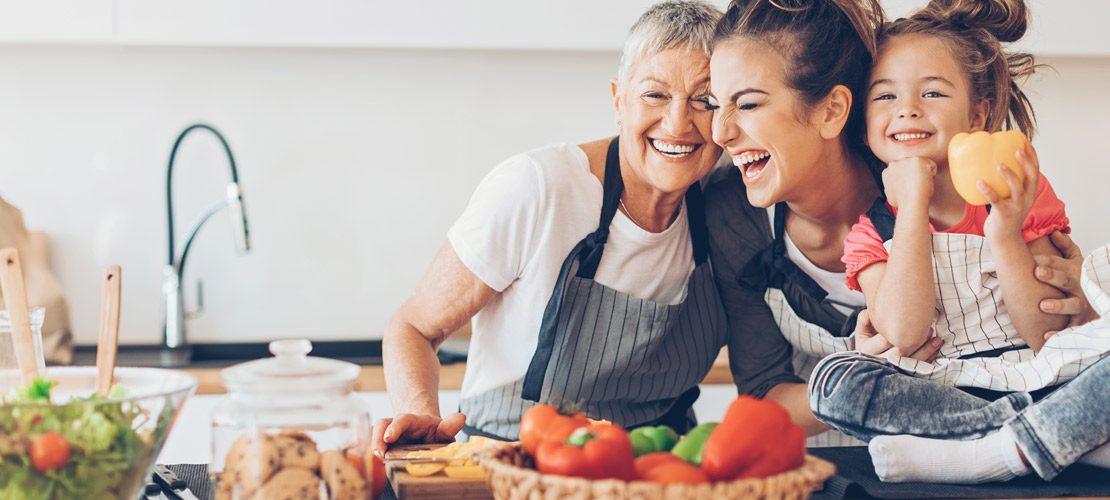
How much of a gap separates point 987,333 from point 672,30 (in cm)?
61

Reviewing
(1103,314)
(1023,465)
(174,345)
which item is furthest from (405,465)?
(174,345)

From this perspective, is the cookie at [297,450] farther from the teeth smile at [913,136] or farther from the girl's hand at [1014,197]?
the teeth smile at [913,136]

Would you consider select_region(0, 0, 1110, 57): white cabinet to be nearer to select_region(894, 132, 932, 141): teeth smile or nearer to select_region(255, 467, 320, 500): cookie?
select_region(894, 132, 932, 141): teeth smile

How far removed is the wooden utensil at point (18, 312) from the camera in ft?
3.27

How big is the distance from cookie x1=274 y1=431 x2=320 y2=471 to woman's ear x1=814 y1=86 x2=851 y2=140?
0.95 metres

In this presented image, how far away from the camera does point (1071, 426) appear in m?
1.18

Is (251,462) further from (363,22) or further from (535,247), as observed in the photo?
(363,22)

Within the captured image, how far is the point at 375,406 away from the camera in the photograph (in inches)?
97.3

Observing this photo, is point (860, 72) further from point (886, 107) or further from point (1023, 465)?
point (1023, 465)

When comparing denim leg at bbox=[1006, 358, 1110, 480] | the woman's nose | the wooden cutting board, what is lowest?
the wooden cutting board

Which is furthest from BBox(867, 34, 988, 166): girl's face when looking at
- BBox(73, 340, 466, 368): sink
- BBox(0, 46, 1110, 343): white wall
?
BBox(0, 46, 1110, 343): white wall

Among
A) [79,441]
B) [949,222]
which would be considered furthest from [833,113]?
[79,441]

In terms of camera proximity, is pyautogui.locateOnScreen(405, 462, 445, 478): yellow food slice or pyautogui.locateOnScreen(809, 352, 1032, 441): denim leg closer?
pyautogui.locateOnScreen(405, 462, 445, 478): yellow food slice

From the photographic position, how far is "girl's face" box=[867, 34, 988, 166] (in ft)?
4.99
